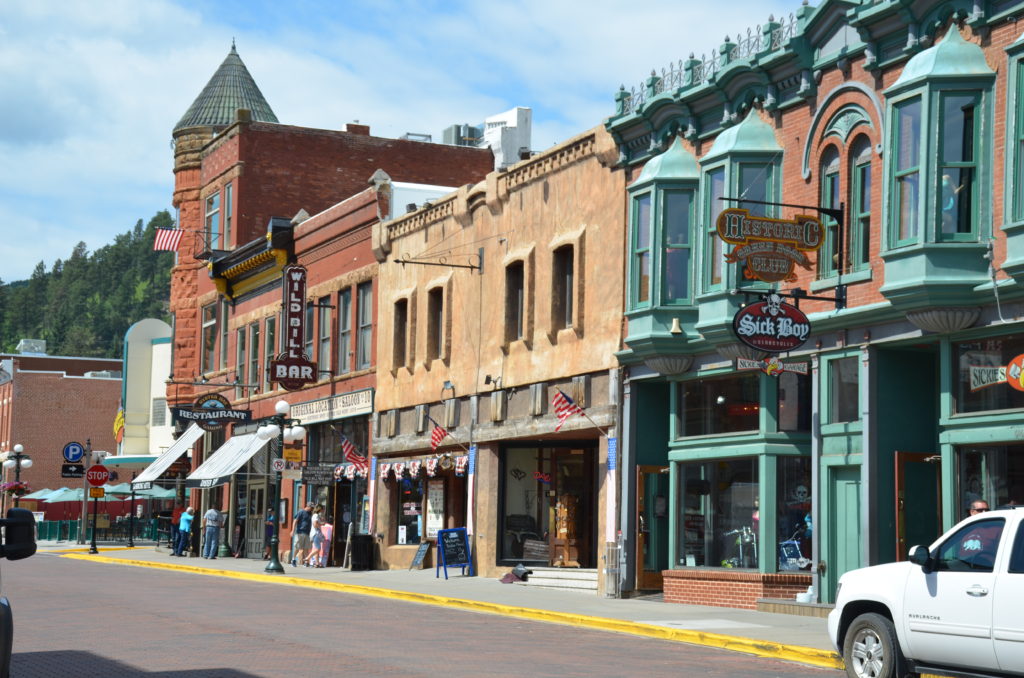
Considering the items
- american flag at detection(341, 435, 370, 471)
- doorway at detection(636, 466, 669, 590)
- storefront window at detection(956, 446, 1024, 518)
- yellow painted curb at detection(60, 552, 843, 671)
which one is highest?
american flag at detection(341, 435, 370, 471)

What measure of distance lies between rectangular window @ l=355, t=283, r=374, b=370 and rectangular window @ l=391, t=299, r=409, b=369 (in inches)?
58.5

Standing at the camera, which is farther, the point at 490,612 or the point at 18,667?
the point at 490,612

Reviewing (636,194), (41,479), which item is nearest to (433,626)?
(636,194)

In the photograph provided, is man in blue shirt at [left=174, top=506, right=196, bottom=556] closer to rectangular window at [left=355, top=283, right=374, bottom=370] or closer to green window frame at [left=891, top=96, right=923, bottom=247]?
rectangular window at [left=355, top=283, right=374, bottom=370]

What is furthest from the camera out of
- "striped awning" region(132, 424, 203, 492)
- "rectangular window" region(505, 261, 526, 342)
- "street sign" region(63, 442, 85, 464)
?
"street sign" region(63, 442, 85, 464)

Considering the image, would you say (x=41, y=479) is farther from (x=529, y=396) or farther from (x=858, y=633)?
(x=858, y=633)

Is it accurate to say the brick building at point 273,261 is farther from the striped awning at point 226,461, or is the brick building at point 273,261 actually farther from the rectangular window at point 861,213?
the rectangular window at point 861,213

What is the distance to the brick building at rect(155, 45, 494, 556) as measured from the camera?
39.6 m

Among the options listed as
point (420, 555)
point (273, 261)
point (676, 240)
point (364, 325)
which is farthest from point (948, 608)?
point (273, 261)

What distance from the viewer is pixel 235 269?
46812mm

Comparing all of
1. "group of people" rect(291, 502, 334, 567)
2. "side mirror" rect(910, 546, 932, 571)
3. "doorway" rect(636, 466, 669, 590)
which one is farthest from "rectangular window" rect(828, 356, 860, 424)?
"group of people" rect(291, 502, 334, 567)

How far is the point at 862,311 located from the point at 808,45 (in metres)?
4.58

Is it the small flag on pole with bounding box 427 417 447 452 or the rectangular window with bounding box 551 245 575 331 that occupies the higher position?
the rectangular window with bounding box 551 245 575 331

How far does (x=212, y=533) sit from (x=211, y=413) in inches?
139
